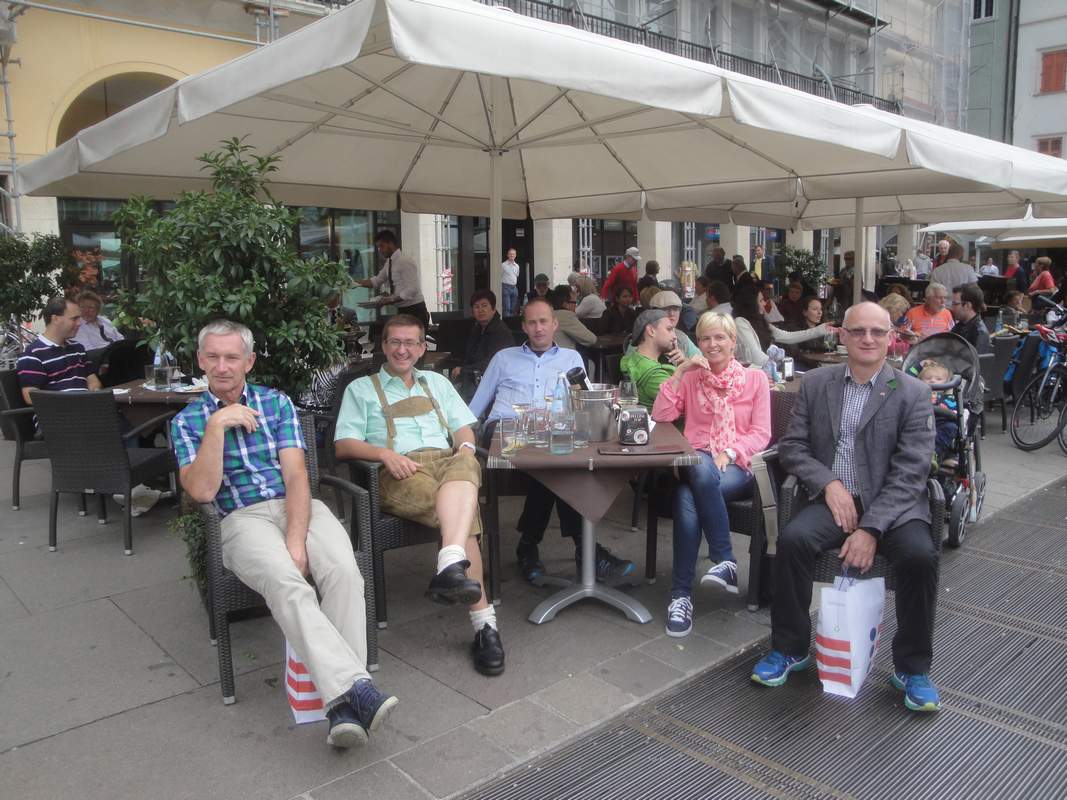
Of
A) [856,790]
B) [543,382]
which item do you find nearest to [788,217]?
[543,382]

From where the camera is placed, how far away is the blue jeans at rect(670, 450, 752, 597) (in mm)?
3770

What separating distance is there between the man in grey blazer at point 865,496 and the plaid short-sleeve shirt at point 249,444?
2016mm

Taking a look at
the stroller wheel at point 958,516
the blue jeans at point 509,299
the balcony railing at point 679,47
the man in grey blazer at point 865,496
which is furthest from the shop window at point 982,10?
the man in grey blazer at point 865,496

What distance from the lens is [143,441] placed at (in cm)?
595

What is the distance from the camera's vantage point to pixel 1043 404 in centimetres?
750

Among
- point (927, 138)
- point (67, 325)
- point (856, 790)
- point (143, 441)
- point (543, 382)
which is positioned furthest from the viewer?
point (143, 441)

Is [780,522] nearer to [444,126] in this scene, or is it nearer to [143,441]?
[444,126]

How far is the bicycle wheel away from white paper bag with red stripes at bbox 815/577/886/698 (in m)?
5.25

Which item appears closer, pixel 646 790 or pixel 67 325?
pixel 646 790

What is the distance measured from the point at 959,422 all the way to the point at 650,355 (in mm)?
1824

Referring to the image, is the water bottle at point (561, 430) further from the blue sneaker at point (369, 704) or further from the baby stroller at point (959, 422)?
the baby stroller at point (959, 422)

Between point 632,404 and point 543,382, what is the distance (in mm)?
638

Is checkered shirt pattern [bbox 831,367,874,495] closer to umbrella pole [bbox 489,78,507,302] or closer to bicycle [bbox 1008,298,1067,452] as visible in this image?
umbrella pole [bbox 489,78,507,302]

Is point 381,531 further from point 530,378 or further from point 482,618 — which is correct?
point 530,378
